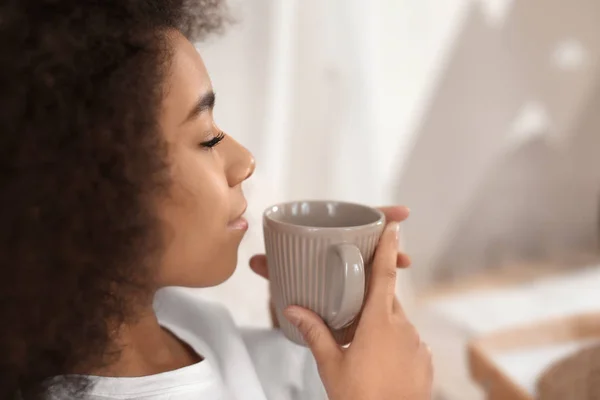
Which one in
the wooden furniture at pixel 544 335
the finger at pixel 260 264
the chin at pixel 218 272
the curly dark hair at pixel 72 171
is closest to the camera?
the curly dark hair at pixel 72 171

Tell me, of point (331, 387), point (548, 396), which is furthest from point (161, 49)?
point (548, 396)

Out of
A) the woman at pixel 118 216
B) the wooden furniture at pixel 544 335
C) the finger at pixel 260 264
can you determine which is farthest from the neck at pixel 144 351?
the wooden furniture at pixel 544 335

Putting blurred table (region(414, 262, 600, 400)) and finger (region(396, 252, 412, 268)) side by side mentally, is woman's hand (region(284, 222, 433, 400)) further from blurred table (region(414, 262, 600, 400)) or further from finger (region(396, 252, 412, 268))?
blurred table (region(414, 262, 600, 400))

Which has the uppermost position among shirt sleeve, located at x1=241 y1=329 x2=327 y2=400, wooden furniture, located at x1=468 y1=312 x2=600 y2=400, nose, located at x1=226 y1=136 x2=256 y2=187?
nose, located at x1=226 y1=136 x2=256 y2=187

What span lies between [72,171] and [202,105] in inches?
4.7

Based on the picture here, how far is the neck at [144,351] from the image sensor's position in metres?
0.50

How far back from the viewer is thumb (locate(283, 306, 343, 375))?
46cm

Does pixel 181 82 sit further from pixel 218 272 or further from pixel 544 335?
pixel 544 335

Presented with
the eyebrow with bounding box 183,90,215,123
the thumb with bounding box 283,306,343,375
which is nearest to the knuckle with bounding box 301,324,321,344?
the thumb with bounding box 283,306,343,375

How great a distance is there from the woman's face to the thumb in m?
0.08

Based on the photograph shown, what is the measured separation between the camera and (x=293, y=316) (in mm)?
486

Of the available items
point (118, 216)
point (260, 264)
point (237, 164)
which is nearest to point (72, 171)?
point (118, 216)

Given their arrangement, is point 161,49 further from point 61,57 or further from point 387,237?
point 387,237

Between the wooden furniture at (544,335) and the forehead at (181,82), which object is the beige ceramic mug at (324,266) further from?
the wooden furniture at (544,335)
